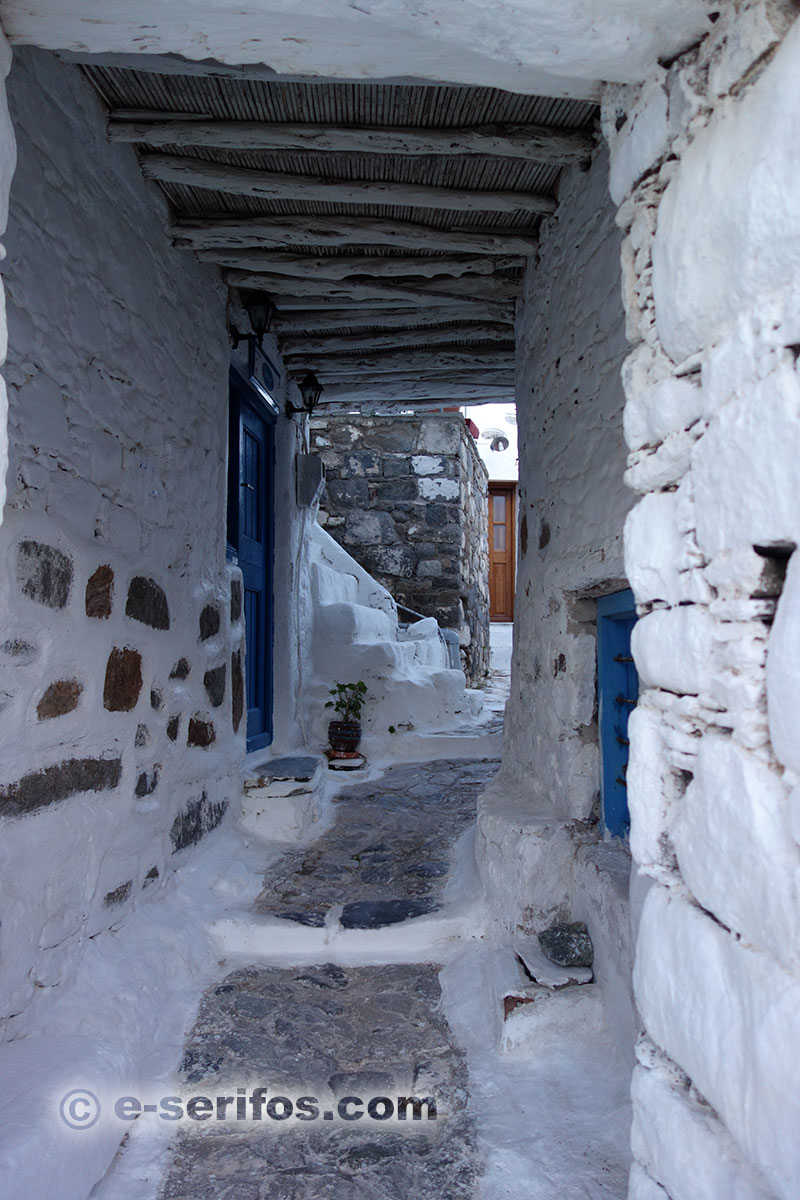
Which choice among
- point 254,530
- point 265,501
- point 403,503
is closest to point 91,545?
point 254,530

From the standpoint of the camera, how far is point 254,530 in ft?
16.9

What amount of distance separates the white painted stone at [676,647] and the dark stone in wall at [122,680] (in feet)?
6.31

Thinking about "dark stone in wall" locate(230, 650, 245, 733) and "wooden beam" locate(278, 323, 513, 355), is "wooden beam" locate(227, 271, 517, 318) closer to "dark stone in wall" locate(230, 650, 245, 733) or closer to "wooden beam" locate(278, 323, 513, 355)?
"wooden beam" locate(278, 323, 513, 355)

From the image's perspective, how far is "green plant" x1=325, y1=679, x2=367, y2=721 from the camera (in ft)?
19.7

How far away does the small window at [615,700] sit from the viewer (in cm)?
268

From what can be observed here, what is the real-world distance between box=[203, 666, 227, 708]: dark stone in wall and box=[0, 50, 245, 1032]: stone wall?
58 mm

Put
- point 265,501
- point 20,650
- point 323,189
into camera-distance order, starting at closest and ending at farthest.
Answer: point 20,650
point 323,189
point 265,501

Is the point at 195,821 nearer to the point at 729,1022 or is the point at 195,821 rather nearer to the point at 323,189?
the point at 323,189

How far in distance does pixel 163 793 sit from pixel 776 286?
2.76 metres

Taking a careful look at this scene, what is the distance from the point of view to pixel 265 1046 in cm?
244

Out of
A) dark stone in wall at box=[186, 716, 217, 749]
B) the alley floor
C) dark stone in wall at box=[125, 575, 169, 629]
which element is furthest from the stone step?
dark stone in wall at box=[125, 575, 169, 629]

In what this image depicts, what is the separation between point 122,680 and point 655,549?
81.6 inches

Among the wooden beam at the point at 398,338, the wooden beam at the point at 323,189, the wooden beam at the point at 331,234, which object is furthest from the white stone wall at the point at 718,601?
the wooden beam at the point at 398,338

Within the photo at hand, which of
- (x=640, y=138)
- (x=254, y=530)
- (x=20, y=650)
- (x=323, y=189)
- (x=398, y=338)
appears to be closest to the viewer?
(x=640, y=138)
